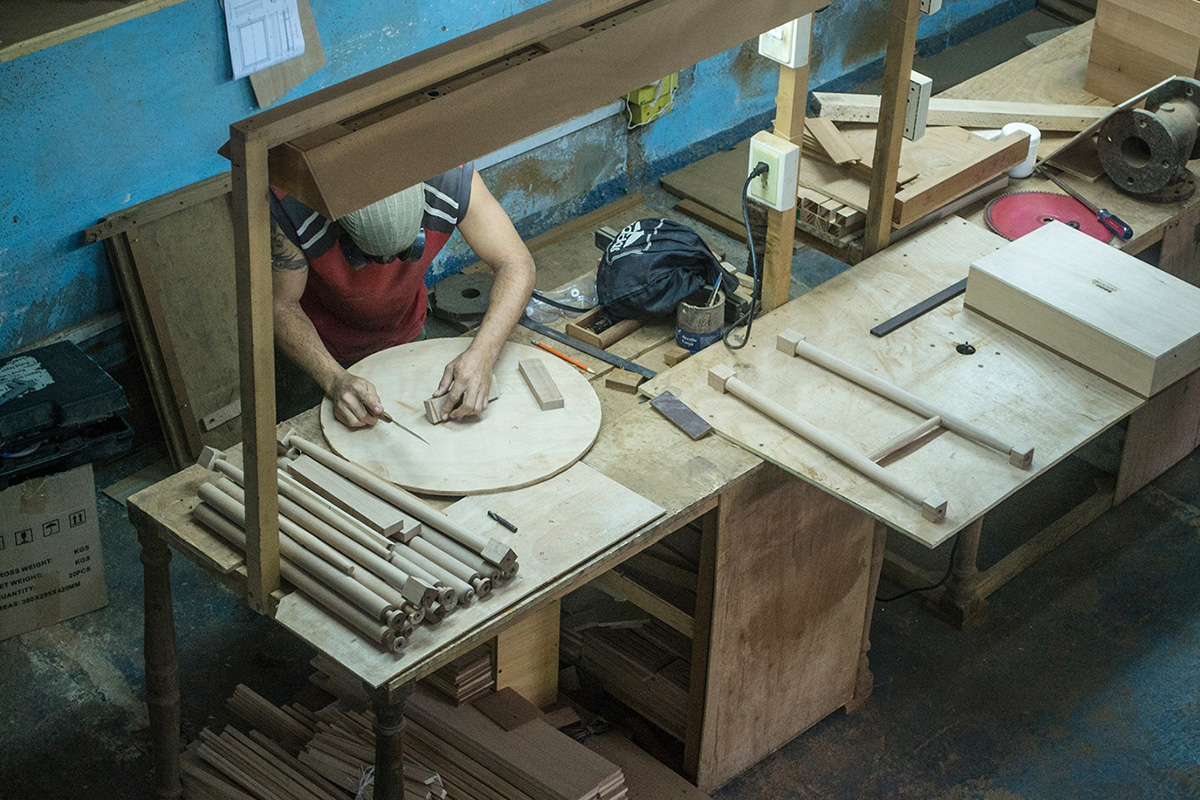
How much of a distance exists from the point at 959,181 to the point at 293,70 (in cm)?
251

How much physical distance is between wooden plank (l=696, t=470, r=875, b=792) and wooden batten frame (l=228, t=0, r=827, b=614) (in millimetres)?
1142

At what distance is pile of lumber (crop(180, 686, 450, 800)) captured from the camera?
3.80 meters

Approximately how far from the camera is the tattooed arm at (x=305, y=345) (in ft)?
11.9

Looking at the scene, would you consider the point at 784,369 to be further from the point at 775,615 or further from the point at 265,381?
the point at 265,381

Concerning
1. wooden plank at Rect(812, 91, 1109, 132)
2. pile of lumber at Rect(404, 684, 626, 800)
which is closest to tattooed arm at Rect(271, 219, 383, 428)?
pile of lumber at Rect(404, 684, 626, 800)

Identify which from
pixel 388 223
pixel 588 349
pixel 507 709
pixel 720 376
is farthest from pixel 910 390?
pixel 388 223

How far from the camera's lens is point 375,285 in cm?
445

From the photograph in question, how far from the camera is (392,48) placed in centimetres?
566

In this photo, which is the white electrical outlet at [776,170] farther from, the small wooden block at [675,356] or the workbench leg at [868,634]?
the workbench leg at [868,634]

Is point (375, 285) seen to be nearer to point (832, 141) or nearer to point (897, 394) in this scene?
point (832, 141)

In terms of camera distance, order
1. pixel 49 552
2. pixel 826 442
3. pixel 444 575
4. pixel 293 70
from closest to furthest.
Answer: pixel 444 575 < pixel 826 442 < pixel 49 552 < pixel 293 70

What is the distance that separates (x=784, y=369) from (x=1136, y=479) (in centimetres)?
212

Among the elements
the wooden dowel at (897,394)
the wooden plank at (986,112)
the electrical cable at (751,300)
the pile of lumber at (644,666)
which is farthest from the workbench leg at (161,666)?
the wooden plank at (986,112)

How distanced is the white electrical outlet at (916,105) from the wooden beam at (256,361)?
2114 mm
